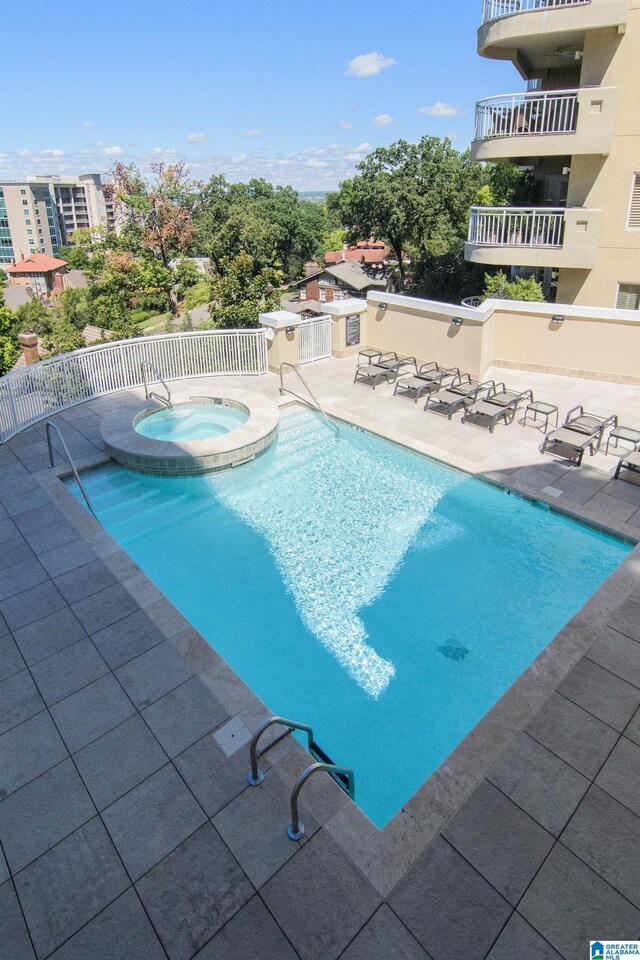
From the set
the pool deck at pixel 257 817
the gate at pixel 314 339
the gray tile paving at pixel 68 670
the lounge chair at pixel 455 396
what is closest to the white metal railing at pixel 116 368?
the gate at pixel 314 339

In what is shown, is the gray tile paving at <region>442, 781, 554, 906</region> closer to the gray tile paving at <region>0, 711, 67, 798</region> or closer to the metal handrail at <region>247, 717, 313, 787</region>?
the metal handrail at <region>247, 717, 313, 787</region>

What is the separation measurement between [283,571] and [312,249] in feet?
228

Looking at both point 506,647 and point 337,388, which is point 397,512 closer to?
point 506,647

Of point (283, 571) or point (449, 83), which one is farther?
point (449, 83)

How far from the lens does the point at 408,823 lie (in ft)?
13.3

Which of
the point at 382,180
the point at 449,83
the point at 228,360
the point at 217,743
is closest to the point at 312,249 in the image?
the point at 449,83

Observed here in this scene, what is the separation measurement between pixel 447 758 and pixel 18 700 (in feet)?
12.0

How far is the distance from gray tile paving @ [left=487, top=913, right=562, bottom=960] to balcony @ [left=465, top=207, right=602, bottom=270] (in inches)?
612

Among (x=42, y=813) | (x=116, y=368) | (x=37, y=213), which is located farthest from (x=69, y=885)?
(x=37, y=213)

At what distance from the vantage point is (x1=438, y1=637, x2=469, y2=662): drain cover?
19.7ft

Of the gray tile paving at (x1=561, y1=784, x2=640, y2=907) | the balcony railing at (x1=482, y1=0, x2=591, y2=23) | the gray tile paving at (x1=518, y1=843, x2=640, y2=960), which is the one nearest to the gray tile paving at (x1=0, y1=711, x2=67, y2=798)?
the gray tile paving at (x1=518, y1=843, x2=640, y2=960)

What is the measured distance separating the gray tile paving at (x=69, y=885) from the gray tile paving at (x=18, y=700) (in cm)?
131

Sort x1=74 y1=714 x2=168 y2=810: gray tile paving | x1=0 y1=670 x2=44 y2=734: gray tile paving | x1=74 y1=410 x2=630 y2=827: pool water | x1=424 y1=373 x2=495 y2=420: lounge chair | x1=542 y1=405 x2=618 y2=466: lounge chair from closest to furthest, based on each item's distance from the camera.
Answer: x1=74 y1=714 x2=168 y2=810: gray tile paving, x1=0 y1=670 x2=44 y2=734: gray tile paving, x1=74 y1=410 x2=630 y2=827: pool water, x1=542 y1=405 x2=618 y2=466: lounge chair, x1=424 y1=373 x2=495 y2=420: lounge chair

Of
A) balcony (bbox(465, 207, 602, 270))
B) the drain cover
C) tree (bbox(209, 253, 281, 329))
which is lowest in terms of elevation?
the drain cover
